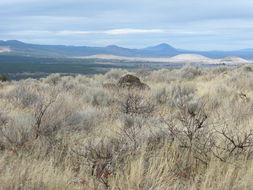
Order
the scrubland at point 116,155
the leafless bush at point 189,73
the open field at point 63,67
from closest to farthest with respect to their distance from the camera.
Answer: the scrubland at point 116,155 → the leafless bush at point 189,73 → the open field at point 63,67

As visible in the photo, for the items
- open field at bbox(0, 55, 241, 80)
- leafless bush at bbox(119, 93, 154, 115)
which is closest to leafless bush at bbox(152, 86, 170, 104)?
leafless bush at bbox(119, 93, 154, 115)

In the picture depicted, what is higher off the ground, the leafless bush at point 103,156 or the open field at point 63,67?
the leafless bush at point 103,156

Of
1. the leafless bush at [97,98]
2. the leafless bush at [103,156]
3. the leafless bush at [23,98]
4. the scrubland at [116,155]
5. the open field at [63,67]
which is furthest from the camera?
the open field at [63,67]

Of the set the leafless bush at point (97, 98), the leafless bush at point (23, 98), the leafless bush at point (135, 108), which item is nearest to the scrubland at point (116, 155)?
the leafless bush at point (135, 108)

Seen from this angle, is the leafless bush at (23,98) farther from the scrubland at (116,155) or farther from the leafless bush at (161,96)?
the leafless bush at (161,96)

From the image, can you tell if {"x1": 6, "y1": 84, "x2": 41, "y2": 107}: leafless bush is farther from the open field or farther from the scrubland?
the open field

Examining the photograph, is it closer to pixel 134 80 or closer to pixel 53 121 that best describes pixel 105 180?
pixel 53 121

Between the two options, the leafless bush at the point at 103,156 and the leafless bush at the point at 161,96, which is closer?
the leafless bush at the point at 103,156

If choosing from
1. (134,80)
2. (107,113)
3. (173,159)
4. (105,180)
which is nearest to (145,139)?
(173,159)

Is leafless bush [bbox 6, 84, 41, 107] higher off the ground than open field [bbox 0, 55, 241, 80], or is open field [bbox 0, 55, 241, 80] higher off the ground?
leafless bush [bbox 6, 84, 41, 107]

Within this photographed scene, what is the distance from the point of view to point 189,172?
3904mm

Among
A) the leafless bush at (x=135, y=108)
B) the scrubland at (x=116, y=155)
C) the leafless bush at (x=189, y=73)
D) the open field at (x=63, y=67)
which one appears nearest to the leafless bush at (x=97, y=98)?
the leafless bush at (x=135, y=108)

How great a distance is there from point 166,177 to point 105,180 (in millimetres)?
649

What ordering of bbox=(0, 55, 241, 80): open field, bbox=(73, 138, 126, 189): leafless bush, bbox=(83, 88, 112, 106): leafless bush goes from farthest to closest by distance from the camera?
bbox=(0, 55, 241, 80): open field
bbox=(83, 88, 112, 106): leafless bush
bbox=(73, 138, 126, 189): leafless bush
